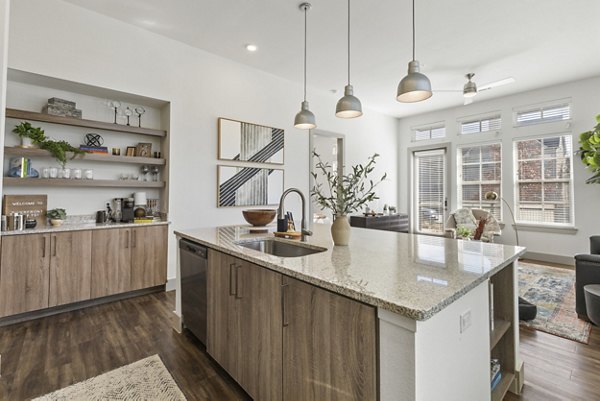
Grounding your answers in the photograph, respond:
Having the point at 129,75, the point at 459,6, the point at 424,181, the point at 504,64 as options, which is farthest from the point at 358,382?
the point at 424,181

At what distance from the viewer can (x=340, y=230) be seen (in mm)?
1797

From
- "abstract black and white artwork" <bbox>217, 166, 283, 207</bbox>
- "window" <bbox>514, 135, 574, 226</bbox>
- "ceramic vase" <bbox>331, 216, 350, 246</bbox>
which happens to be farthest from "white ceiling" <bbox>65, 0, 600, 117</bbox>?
"ceramic vase" <bbox>331, 216, 350, 246</bbox>

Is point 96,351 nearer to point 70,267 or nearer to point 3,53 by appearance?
point 70,267

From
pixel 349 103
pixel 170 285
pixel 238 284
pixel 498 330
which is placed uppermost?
pixel 349 103

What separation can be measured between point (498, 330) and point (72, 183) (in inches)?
159

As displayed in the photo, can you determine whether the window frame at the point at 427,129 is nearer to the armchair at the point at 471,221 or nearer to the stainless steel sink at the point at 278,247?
the armchair at the point at 471,221

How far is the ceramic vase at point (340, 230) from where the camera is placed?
1788mm

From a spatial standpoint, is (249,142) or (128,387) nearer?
(128,387)

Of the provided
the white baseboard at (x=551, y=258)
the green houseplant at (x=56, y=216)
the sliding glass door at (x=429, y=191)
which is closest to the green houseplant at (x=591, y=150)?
the white baseboard at (x=551, y=258)

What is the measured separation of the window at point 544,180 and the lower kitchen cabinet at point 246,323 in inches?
244

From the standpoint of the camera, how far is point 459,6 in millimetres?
3035

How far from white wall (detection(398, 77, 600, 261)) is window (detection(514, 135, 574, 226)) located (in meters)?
0.13

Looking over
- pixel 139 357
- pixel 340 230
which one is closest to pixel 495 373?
pixel 340 230

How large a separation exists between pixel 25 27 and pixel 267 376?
392cm
